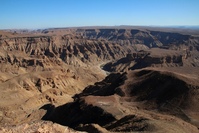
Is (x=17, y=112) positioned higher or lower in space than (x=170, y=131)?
lower

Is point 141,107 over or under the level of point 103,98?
under

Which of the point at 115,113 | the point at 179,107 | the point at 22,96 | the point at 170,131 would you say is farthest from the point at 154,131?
the point at 22,96

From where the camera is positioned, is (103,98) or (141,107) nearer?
(141,107)

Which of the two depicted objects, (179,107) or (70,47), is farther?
(70,47)

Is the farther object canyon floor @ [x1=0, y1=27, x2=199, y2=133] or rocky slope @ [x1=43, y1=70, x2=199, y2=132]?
rocky slope @ [x1=43, y1=70, x2=199, y2=132]

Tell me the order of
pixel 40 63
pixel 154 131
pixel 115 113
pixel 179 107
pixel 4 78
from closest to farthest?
pixel 154 131 → pixel 115 113 → pixel 179 107 → pixel 4 78 → pixel 40 63

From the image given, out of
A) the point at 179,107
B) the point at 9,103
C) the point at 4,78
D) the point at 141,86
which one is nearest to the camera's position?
the point at 179,107

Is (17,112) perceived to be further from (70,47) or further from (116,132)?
(70,47)

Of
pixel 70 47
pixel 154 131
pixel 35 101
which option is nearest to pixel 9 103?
pixel 35 101

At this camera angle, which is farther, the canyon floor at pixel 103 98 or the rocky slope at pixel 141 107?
the rocky slope at pixel 141 107

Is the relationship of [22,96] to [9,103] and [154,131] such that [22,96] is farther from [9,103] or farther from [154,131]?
[154,131]
